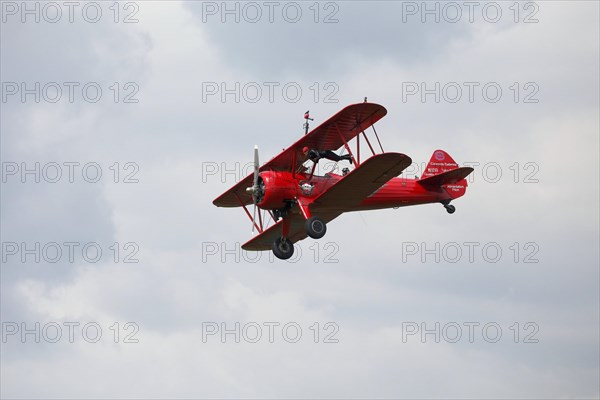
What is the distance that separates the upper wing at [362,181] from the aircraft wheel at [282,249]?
142 centimetres

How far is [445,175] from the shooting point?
1313 inches

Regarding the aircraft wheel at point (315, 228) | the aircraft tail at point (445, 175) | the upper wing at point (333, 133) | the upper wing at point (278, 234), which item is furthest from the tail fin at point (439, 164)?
the aircraft wheel at point (315, 228)

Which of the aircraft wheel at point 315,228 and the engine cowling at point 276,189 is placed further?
the engine cowling at point 276,189

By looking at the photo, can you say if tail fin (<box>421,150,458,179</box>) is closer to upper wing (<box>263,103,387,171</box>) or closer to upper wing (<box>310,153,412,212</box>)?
upper wing (<box>310,153,412,212</box>)

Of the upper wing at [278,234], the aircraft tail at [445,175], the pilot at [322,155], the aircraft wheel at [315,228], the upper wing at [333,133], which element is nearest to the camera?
the upper wing at [333,133]

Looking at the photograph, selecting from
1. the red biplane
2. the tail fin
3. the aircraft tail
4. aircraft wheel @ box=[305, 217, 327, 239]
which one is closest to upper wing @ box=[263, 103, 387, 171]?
the red biplane

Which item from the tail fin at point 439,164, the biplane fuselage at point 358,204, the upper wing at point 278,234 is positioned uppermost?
the tail fin at point 439,164

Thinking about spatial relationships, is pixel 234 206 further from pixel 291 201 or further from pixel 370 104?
pixel 370 104

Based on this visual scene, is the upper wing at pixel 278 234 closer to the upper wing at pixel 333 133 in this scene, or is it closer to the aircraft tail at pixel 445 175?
the upper wing at pixel 333 133

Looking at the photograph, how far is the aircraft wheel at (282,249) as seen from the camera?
104 feet

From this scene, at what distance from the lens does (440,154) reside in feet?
117

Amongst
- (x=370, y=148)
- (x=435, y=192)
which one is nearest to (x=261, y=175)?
(x=370, y=148)

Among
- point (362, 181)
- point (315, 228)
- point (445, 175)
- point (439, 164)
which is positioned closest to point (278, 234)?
point (315, 228)

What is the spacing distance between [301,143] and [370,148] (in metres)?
2.07
